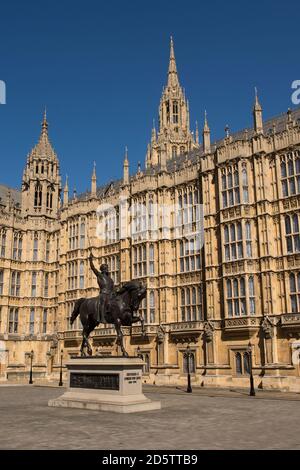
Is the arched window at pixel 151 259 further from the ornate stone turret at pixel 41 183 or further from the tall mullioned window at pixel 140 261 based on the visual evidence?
the ornate stone turret at pixel 41 183

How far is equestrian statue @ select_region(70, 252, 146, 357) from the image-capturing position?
76.9 feet

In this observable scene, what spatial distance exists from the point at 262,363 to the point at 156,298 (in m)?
12.7

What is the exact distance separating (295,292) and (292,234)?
4595mm

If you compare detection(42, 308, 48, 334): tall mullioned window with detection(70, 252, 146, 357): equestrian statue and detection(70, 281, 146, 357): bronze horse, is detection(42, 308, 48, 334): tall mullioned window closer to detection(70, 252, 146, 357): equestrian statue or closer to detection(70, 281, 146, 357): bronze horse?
detection(70, 252, 146, 357): equestrian statue

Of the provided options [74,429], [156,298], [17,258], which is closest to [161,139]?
[17,258]

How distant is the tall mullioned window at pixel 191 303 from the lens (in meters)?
43.0

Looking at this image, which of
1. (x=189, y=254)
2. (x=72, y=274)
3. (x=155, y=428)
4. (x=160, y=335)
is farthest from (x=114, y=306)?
(x=72, y=274)

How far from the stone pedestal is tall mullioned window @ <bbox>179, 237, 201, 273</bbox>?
2209 centimetres

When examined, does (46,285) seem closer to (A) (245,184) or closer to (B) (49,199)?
(B) (49,199)

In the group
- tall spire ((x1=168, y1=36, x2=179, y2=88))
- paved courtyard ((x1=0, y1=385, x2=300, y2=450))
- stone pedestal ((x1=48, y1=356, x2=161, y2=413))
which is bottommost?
paved courtyard ((x1=0, y1=385, x2=300, y2=450))

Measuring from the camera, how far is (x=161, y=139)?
3686 inches

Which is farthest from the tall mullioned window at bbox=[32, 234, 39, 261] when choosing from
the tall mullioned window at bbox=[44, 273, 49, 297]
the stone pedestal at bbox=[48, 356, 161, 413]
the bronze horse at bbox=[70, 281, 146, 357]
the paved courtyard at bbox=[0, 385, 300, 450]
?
the paved courtyard at bbox=[0, 385, 300, 450]

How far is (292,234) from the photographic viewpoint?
37.6 meters
